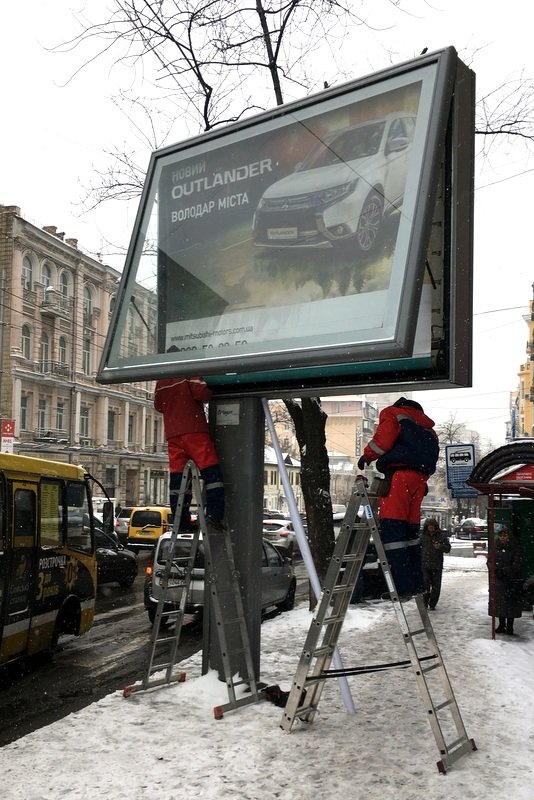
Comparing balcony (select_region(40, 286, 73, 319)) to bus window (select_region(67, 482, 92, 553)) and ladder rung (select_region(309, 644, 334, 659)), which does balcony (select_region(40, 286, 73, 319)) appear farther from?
ladder rung (select_region(309, 644, 334, 659))

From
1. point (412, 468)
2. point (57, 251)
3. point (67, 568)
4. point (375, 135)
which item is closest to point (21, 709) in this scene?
point (67, 568)

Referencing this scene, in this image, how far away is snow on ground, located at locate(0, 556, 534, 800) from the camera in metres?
4.27

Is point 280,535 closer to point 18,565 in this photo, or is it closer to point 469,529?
point 18,565

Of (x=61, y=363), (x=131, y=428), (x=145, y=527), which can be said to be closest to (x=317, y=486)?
(x=145, y=527)

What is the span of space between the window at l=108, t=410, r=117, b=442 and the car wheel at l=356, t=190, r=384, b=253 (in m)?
47.9

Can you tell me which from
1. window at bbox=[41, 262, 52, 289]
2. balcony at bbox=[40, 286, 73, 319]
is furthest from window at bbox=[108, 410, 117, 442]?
window at bbox=[41, 262, 52, 289]

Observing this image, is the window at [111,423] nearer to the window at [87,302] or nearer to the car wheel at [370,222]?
the window at [87,302]

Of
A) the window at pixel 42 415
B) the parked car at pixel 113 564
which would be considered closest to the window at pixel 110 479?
the window at pixel 42 415

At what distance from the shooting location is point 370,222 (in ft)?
16.3

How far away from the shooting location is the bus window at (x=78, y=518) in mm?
9539

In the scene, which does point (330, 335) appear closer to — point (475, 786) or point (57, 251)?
point (475, 786)

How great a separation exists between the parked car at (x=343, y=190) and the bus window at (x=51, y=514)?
4696 mm

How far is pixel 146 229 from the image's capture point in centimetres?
650

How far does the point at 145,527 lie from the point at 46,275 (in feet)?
72.8
